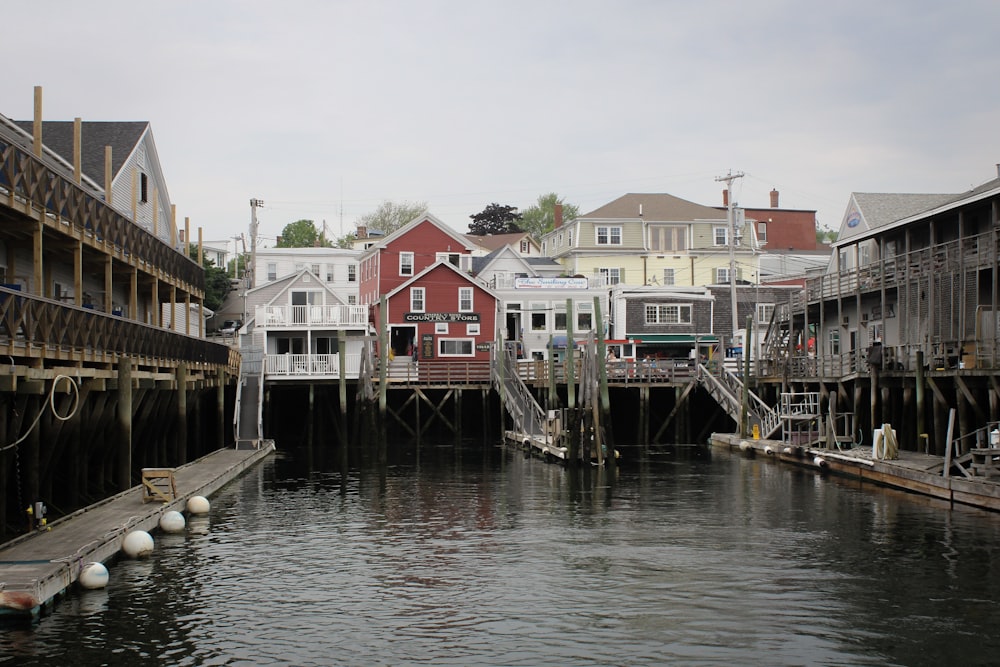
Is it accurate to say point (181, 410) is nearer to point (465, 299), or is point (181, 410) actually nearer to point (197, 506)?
point (197, 506)

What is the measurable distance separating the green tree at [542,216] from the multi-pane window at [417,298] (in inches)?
2472

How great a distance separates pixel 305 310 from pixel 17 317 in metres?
37.9

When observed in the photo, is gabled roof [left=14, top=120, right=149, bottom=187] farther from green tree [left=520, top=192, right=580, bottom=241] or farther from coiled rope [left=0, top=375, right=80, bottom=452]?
green tree [left=520, top=192, right=580, bottom=241]

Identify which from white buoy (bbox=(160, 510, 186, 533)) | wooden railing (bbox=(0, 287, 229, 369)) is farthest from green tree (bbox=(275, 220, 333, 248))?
white buoy (bbox=(160, 510, 186, 533))

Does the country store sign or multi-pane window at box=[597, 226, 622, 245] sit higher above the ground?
multi-pane window at box=[597, 226, 622, 245]

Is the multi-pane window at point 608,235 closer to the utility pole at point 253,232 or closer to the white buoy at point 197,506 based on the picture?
the utility pole at point 253,232

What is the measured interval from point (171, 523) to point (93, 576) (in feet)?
19.0

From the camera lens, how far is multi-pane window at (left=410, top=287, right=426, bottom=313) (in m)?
60.8

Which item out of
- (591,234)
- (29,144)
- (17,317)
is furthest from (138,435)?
(591,234)

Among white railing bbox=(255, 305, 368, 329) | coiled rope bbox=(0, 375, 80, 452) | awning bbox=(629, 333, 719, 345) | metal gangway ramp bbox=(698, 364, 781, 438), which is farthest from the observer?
awning bbox=(629, 333, 719, 345)

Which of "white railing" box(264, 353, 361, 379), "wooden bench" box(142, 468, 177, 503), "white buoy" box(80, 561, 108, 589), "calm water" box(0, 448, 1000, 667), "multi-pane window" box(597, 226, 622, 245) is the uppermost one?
"multi-pane window" box(597, 226, 622, 245)

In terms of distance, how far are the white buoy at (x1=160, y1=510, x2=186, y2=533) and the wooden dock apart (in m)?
0.14

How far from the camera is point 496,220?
415 feet

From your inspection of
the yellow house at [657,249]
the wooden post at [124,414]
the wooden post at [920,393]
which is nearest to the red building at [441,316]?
the yellow house at [657,249]
